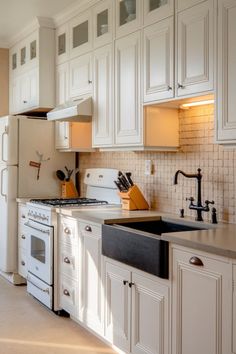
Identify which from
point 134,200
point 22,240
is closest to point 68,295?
point 134,200

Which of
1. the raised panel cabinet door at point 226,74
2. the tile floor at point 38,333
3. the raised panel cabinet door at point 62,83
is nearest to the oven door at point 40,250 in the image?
the tile floor at point 38,333

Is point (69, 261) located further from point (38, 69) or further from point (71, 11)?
point (71, 11)

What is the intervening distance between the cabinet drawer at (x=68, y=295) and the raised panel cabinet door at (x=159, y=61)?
157cm

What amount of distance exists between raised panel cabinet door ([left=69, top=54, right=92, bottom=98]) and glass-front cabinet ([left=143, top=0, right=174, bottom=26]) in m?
0.88

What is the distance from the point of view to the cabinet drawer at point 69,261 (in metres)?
3.46

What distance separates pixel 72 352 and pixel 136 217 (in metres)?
1.02

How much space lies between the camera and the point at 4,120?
4.66 metres

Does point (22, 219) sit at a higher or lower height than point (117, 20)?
lower

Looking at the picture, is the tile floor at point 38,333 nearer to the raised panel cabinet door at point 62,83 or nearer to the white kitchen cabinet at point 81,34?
the raised panel cabinet door at point 62,83

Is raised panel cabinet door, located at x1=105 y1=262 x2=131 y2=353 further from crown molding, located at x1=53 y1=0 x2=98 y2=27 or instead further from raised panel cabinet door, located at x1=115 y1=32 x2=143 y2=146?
crown molding, located at x1=53 y1=0 x2=98 y2=27

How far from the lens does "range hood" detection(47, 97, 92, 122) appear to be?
12.5 ft

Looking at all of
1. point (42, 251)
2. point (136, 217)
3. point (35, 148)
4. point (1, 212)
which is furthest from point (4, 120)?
point (136, 217)

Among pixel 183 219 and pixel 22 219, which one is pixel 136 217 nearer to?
pixel 183 219

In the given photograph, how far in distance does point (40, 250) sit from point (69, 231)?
662mm
